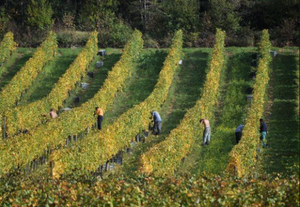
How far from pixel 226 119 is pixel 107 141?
8.30 m

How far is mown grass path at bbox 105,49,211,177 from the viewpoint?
93.6ft

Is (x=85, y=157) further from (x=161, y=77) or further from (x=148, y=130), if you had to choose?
(x=161, y=77)

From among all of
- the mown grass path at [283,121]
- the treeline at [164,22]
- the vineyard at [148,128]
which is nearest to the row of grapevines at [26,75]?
the vineyard at [148,128]

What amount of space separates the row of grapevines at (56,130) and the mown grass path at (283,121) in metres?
8.22

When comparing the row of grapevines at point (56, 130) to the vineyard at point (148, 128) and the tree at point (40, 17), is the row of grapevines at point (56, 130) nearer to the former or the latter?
the vineyard at point (148, 128)

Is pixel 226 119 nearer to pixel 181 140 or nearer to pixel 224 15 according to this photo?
pixel 181 140

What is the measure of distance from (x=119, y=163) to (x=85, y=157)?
3010 millimetres

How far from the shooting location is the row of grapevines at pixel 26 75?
3600 cm

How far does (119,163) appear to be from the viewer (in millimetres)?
27016

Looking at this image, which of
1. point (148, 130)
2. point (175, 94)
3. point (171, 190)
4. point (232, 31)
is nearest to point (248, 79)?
point (175, 94)

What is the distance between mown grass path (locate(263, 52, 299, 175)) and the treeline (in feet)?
21.2

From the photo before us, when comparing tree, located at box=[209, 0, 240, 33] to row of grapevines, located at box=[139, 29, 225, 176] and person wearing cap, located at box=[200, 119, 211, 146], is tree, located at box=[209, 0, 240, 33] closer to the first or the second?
row of grapevines, located at box=[139, 29, 225, 176]

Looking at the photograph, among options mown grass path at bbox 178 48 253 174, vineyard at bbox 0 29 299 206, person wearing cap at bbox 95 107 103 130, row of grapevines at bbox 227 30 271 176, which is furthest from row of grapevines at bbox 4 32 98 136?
row of grapevines at bbox 227 30 271 176

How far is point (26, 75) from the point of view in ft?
130
